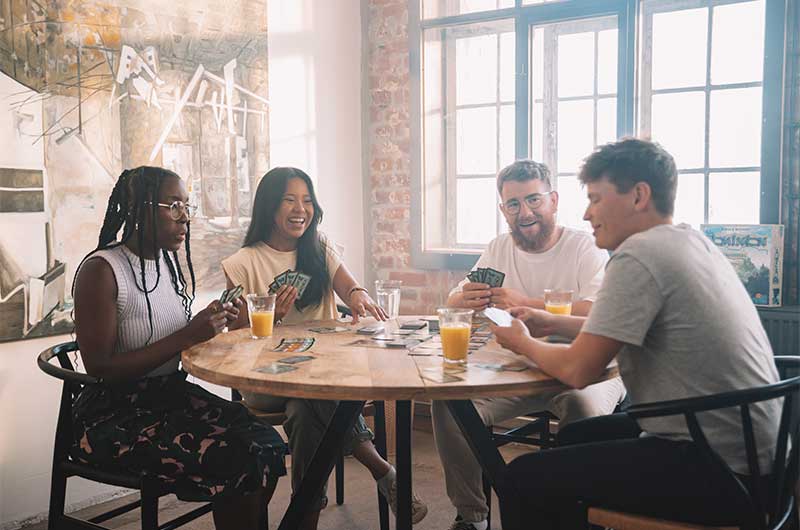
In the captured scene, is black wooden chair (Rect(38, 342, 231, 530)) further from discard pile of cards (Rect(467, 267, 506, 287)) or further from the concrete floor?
discard pile of cards (Rect(467, 267, 506, 287))

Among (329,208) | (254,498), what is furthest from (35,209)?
(329,208)

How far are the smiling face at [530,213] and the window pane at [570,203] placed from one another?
974mm

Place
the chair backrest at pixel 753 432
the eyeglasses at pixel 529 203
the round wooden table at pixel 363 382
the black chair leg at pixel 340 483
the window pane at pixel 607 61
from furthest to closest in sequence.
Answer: the window pane at pixel 607 61 → the black chair leg at pixel 340 483 → the eyeglasses at pixel 529 203 → the round wooden table at pixel 363 382 → the chair backrest at pixel 753 432

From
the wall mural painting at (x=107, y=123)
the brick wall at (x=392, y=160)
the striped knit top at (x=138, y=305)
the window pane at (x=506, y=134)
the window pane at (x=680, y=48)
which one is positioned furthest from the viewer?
the brick wall at (x=392, y=160)

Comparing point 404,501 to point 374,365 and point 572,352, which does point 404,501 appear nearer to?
point 374,365

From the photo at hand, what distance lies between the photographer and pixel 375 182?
457cm

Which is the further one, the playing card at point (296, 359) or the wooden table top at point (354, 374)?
the playing card at point (296, 359)

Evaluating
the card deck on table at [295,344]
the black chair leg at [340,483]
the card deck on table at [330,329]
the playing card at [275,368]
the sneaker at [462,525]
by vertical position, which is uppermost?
the playing card at [275,368]

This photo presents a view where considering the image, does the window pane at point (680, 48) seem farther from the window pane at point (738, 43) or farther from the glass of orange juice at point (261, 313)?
the glass of orange juice at point (261, 313)

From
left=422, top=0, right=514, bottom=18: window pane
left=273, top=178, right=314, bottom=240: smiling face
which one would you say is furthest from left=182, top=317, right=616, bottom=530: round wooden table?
left=422, top=0, right=514, bottom=18: window pane

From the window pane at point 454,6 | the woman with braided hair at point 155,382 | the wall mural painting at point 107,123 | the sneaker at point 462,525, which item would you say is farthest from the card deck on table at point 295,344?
the window pane at point 454,6

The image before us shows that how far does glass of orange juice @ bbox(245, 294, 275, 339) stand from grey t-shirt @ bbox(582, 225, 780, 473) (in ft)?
3.69

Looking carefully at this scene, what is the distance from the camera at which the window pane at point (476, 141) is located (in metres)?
4.23

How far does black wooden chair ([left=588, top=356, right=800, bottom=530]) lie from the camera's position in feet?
5.10
